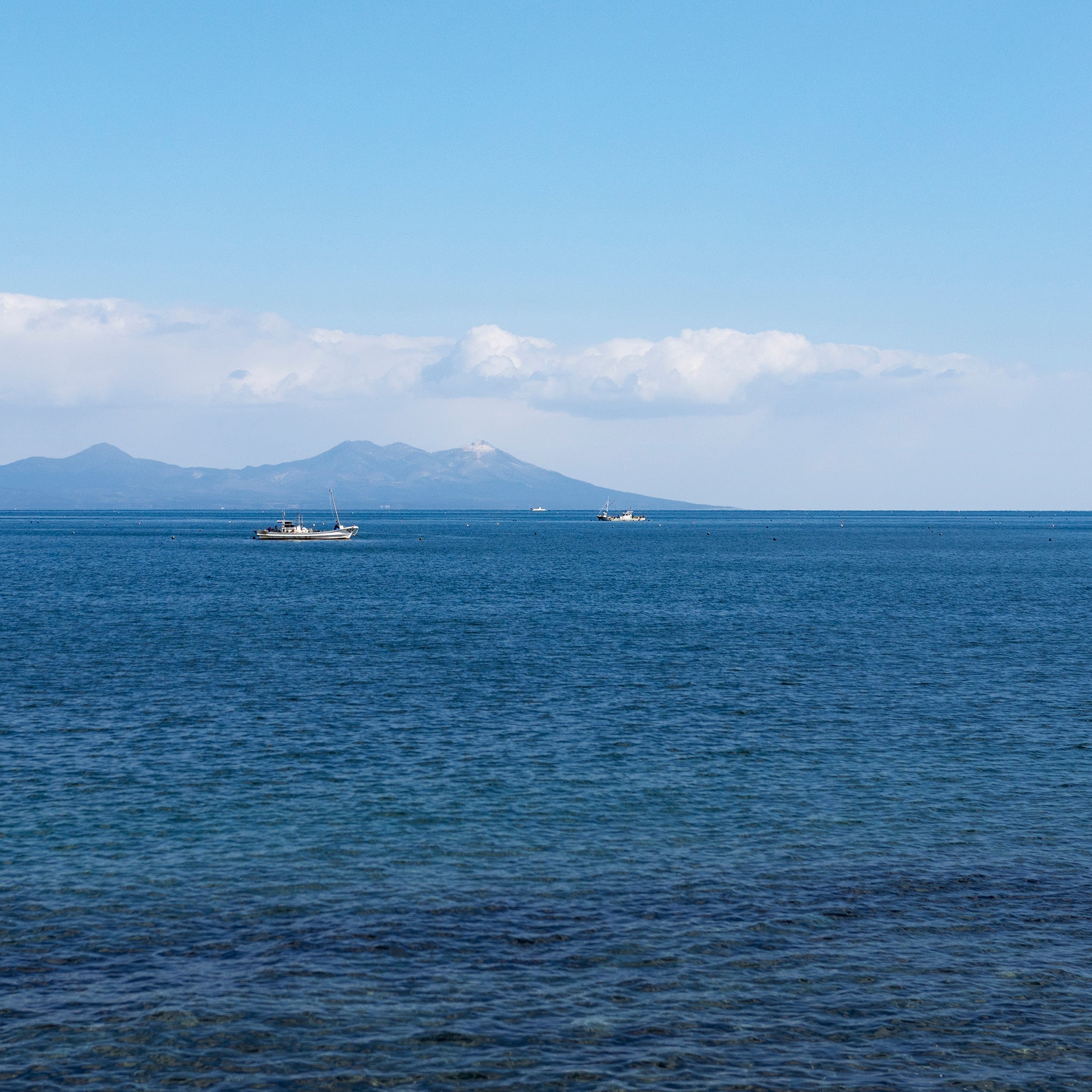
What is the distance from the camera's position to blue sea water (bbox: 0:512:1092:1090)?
2372 cm

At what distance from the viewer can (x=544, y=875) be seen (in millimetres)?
34312

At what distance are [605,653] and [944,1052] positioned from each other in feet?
197

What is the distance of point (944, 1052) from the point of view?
23.6 m

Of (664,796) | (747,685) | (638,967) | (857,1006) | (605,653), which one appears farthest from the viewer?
(605,653)

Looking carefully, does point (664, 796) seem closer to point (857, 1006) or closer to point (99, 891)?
point (857, 1006)

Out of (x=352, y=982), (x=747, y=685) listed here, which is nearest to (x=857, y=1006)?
(x=352, y=982)

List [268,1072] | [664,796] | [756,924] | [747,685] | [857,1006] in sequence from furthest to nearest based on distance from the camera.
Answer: [747,685] → [664,796] → [756,924] → [857,1006] → [268,1072]

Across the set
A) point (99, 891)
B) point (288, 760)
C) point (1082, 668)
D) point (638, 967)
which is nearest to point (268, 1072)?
point (638, 967)

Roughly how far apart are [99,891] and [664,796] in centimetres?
2112

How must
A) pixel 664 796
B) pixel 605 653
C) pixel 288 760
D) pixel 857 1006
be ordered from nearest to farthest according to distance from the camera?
pixel 857 1006, pixel 664 796, pixel 288 760, pixel 605 653

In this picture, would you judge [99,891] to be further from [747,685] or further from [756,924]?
[747,685]

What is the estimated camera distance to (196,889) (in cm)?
3278

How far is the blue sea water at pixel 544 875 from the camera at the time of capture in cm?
2372

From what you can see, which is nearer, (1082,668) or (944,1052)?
(944,1052)
